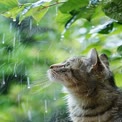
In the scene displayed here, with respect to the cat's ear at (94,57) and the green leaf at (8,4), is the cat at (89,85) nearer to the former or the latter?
the cat's ear at (94,57)

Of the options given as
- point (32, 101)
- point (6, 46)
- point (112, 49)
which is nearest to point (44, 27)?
point (6, 46)

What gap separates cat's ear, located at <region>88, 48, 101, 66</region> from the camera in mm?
994

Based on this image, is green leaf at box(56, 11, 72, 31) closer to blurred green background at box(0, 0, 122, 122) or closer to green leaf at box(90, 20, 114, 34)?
green leaf at box(90, 20, 114, 34)

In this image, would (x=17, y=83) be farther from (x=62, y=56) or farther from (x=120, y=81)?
(x=120, y=81)

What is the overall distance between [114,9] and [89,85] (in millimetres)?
243

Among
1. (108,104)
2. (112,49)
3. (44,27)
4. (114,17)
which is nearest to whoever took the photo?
(114,17)

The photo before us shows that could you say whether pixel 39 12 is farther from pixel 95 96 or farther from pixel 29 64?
pixel 29 64

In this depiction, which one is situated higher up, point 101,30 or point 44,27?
point 101,30

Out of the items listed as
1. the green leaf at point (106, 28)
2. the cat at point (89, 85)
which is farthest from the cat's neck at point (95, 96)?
the green leaf at point (106, 28)

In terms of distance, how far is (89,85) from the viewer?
1060mm

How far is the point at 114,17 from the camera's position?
0.89 meters

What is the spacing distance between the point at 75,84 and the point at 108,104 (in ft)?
0.32

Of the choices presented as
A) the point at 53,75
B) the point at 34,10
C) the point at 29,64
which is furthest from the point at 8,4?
the point at 29,64

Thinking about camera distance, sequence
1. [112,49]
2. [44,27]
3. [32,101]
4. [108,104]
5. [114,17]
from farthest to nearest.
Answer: [44,27], [32,101], [112,49], [108,104], [114,17]
